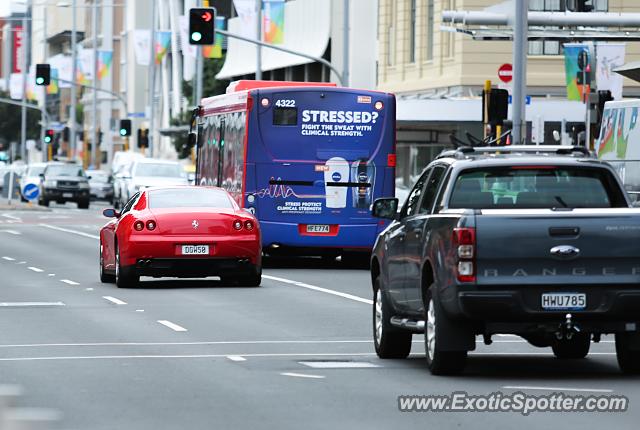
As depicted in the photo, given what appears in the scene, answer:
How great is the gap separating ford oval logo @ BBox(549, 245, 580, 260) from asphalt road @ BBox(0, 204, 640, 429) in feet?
2.87

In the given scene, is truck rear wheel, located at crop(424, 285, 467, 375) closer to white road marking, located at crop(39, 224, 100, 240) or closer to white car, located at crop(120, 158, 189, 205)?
white road marking, located at crop(39, 224, 100, 240)

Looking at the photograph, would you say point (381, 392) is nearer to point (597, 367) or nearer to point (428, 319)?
point (428, 319)

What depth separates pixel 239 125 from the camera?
104 ft

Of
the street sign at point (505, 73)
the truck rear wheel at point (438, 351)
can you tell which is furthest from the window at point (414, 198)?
the street sign at point (505, 73)

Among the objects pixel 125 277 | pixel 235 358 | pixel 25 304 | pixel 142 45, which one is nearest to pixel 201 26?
pixel 125 277

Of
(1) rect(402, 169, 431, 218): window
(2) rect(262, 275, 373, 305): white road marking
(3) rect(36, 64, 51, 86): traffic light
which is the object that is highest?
(3) rect(36, 64, 51, 86): traffic light

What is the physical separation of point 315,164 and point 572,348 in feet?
51.7

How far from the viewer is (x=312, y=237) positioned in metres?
31.0

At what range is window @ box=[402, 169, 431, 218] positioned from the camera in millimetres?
15320

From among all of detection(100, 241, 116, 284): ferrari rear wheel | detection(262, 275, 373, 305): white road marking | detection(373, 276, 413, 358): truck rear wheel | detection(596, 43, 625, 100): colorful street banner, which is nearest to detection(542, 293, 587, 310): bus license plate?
detection(373, 276, 413, 358): truck rear wheel

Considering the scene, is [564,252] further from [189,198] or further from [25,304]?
[189,198]

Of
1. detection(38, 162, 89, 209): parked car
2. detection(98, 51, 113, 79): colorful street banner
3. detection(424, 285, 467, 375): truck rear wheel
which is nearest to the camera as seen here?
detection(424, 285, 467, 375): truck rear wheel

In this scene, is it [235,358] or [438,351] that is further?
[235,358]

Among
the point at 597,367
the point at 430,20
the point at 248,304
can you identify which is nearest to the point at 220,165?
the point at 248,304
